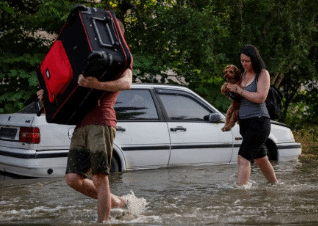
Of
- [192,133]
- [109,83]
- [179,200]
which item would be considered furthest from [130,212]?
[192,133]

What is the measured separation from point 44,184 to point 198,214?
9.99ft

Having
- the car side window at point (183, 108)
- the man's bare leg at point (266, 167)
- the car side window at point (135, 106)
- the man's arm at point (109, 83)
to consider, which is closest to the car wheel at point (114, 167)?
the car side window at point (135, 106)

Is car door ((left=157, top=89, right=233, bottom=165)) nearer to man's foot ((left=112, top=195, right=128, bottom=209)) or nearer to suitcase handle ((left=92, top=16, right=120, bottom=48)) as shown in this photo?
man's foot ((left=112, top=195, right=128, bottom=209))

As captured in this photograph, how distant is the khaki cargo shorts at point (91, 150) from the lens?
200 inches

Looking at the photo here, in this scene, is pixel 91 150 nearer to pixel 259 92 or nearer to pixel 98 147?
pixel 98 147

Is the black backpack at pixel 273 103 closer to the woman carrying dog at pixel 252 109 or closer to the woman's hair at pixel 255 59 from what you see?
the woman carrying dog at pixel 252 109

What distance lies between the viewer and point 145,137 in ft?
29.1

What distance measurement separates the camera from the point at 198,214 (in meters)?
5.86

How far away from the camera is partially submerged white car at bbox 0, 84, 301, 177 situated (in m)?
8.12

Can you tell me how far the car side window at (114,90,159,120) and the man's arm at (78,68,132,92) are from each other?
383 centimetres

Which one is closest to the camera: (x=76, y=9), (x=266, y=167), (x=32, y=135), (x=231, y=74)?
(x=76, y=9)

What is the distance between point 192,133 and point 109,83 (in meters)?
4.57

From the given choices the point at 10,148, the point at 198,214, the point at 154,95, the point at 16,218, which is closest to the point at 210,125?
the point at 154,95

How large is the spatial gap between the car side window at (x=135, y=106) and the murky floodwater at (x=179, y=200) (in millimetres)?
833
